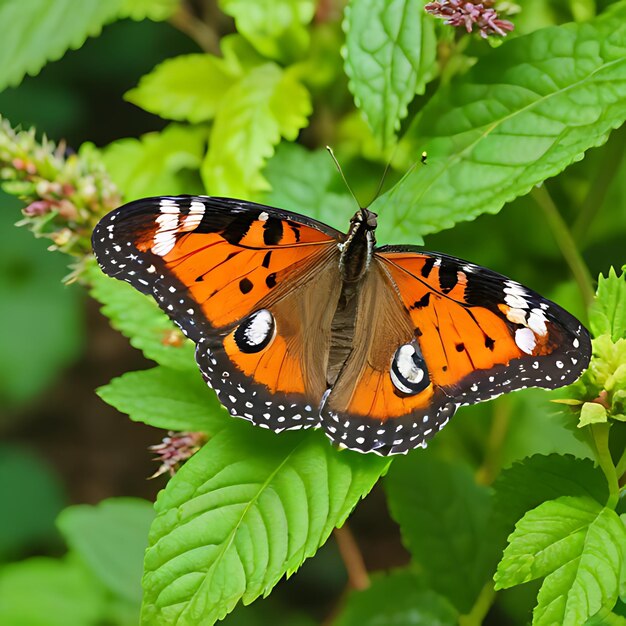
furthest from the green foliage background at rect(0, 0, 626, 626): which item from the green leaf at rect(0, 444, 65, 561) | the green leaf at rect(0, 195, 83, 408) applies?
the green leaf at rect(0, 195, 83, 408)

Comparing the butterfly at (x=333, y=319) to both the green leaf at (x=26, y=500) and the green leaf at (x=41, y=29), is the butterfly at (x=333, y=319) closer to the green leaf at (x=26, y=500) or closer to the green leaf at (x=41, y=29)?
the green leaf at (x=41, y=29)

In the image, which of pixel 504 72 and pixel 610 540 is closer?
pixel 610 540

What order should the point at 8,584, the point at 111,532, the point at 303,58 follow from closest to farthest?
the point at 303,58 → the point at 111,532 → the point at 8,584

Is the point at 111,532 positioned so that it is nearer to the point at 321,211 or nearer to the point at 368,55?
the point at 321,211

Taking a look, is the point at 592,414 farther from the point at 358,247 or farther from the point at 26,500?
the point at 26,500

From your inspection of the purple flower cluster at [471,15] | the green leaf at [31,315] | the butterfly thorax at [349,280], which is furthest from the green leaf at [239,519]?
the green leaf at [31,315]

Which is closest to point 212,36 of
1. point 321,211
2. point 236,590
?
point 321,211
